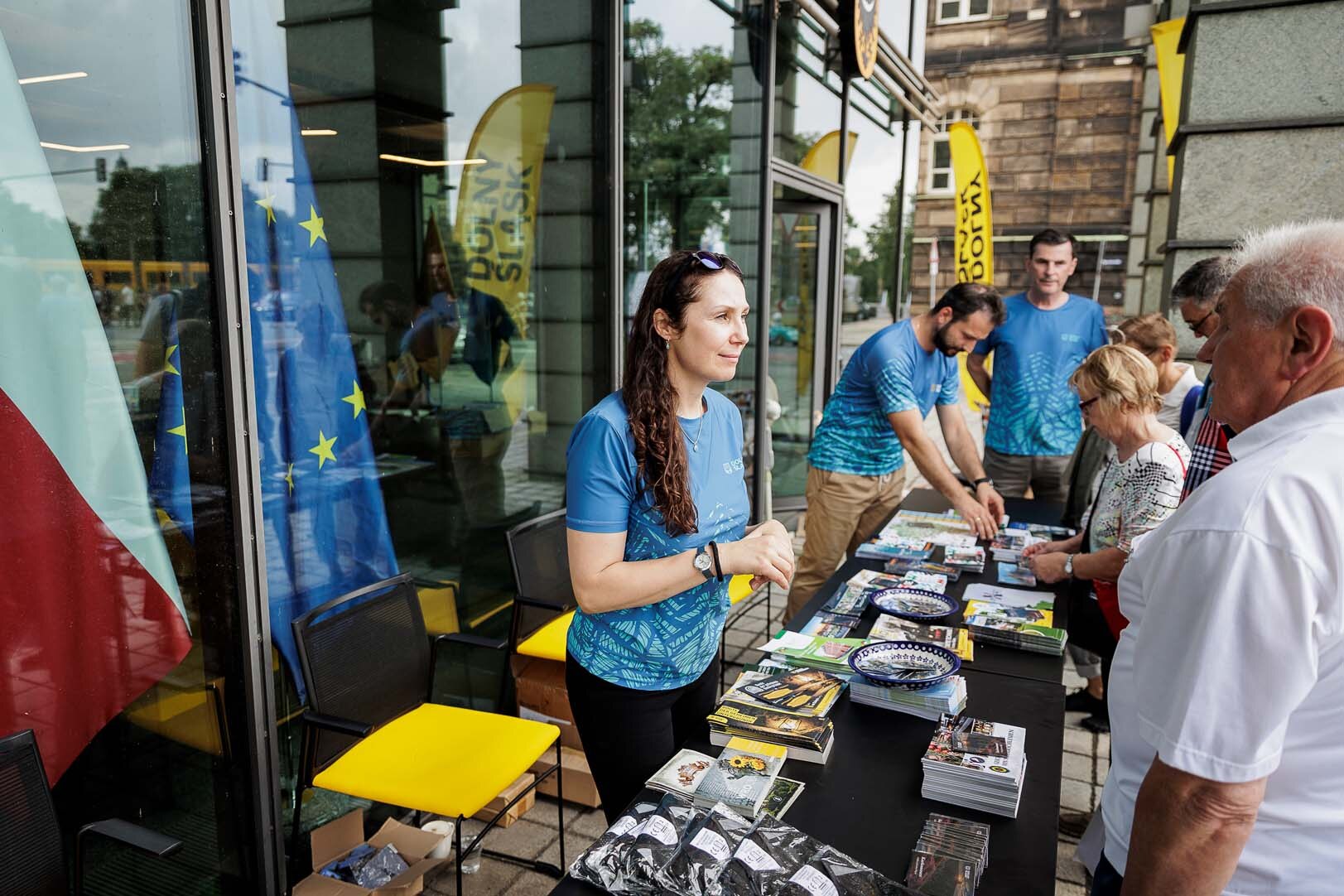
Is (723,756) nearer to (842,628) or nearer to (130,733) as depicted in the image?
(842,628)

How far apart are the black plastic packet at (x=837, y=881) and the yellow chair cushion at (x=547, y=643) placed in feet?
6.08

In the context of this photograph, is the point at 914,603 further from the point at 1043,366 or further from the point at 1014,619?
the point at 1043,366

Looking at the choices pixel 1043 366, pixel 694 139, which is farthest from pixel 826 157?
pixel 1043 366

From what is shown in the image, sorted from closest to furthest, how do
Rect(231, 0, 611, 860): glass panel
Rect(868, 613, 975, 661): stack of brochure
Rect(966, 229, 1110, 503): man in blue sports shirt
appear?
Rect(868, 613, 975, 661): stack of brochure → Rect(231, 0, 611, 860): glass panel → Rect(966, 229, 1110, 503): man in blue sports shirt

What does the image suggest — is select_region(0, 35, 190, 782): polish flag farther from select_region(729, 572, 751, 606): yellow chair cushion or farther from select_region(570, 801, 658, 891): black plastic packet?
select_region(729, 572, 751, 606): yellow chair cushion

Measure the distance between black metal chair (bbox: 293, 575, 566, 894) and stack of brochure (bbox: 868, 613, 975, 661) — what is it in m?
1.06

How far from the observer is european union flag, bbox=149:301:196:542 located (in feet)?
7.09

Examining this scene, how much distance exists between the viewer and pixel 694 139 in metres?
5.10

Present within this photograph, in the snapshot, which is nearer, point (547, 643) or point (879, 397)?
point (547, 643)

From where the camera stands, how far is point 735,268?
1.93 meters

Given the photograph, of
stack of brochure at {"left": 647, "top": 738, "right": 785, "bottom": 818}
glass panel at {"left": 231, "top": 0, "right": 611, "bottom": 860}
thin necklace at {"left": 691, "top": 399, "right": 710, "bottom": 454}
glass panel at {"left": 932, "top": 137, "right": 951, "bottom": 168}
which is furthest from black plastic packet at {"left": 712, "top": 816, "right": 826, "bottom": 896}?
glass panel at {"left": 932, "top": 137, "right": 951, "bottom": 168}

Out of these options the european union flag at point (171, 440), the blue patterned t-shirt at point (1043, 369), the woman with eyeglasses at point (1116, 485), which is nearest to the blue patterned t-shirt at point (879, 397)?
the blue patterned t-shirt at point (1043, 369)

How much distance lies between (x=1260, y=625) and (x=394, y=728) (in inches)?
94.4

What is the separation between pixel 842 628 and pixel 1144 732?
4.34 feet
